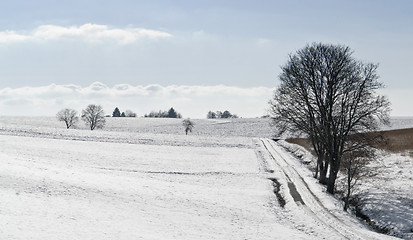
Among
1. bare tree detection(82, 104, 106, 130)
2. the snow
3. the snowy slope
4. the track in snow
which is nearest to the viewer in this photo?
the snowy slope

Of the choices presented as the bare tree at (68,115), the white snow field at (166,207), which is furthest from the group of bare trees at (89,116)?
the white snow field at (166,207)

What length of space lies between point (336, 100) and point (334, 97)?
0.40 metres

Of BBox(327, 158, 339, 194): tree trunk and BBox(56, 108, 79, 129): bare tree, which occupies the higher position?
BBox(56, 108, 79, 129): bare tree

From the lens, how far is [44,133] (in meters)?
63.1

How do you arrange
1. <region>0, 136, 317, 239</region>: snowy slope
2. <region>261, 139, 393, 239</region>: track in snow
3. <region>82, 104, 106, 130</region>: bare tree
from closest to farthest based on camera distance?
<region>0, 136, 317, 239</region>: snowy slope
<region>261, 139, 393, 239</region>: track in snow
<region>82, 104, 106, 130</region>: bare tree

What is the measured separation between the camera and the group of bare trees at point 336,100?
91.6 ft

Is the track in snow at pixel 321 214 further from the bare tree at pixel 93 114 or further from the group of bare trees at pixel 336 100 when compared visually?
the bare tree at pixel 93 114

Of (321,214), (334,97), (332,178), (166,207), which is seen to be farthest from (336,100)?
(166,207)

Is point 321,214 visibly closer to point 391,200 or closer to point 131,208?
point 391,200

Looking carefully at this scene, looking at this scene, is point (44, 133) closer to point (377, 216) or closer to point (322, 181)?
point (322, 181)

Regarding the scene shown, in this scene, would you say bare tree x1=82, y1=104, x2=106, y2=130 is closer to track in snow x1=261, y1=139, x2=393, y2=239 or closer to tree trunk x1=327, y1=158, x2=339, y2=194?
track in snow x1=261, y1=139, x2=393, y2=239

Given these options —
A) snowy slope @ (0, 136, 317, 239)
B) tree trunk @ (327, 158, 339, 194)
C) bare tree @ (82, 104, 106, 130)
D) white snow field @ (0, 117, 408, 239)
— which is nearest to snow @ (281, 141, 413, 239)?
tree trunk @ (327, 158, 339, 194)

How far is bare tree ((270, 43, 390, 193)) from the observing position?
27.9m

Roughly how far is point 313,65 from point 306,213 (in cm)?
1314
